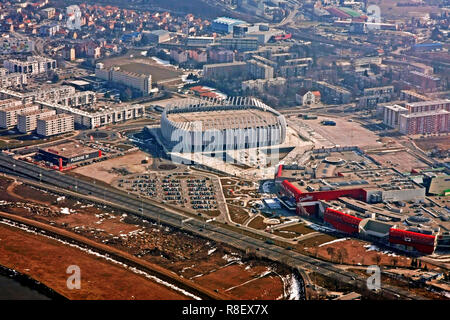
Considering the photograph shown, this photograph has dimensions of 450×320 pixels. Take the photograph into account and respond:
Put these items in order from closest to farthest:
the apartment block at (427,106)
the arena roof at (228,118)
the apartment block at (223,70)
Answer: the arena roof at (228,118) → the apartment block at (427,106) → the apartment block at (223,70)

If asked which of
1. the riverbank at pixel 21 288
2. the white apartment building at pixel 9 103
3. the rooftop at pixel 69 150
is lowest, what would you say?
the riverbank at pixel 21 288

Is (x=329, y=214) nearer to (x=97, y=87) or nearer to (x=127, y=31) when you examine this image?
(x=97, y=87)

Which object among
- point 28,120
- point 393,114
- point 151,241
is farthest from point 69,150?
point 393,114

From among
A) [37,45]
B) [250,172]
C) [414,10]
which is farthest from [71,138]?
[414,10]

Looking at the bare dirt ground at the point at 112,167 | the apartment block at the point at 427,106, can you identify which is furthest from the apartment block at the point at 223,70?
the bare dirt ground at the point at 112,167

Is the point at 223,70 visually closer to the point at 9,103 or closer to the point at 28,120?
the point at 9,103

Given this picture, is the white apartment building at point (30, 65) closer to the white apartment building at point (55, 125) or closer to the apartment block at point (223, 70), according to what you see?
the apartment block at point (223, 70)
